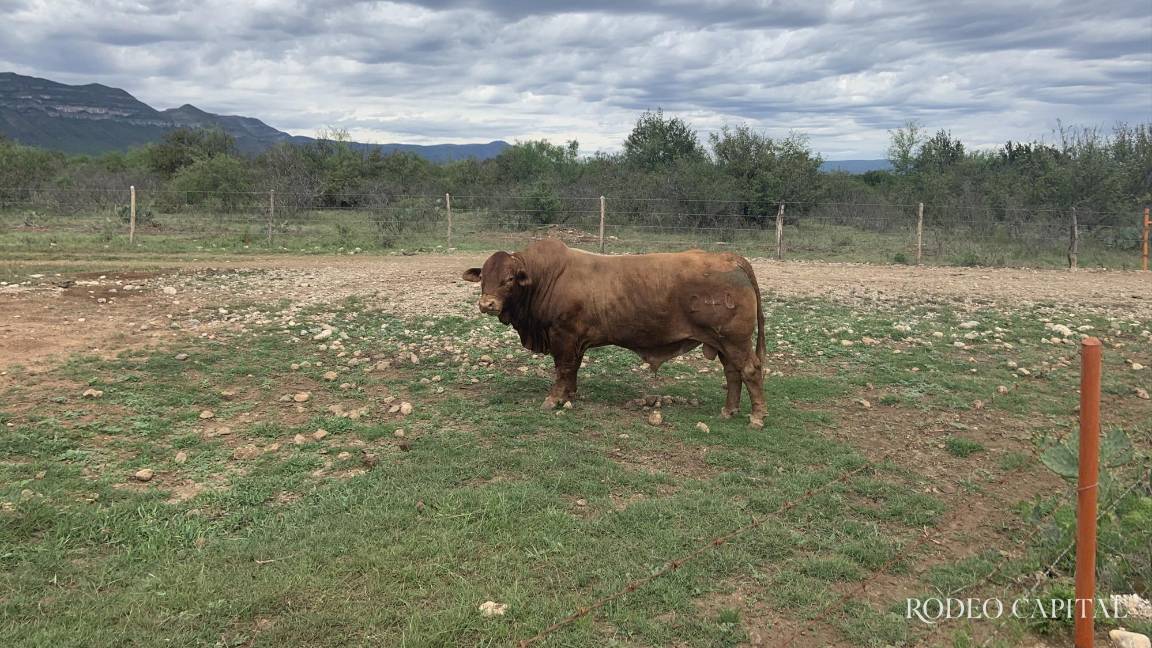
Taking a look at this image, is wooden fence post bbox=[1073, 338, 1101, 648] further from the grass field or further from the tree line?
the tree line

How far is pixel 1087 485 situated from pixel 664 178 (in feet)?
89.6

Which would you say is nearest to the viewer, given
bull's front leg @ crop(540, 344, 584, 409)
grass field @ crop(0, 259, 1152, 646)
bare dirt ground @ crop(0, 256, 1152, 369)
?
grass field @ crop(0, 259, 1152, 646)

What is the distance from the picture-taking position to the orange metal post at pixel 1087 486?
2990mm

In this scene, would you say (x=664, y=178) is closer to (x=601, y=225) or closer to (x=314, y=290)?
(x=601, y=225)

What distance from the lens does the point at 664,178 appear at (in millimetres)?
29609

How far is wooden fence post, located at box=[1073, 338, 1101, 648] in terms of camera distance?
299cm

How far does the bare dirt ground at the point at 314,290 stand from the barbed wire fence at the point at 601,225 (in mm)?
3329

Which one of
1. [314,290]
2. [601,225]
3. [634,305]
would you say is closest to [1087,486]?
[634,305]

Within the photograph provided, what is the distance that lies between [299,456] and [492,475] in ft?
5.10

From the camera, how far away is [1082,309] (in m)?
12.1

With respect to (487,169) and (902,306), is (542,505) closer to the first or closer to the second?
(902,306)

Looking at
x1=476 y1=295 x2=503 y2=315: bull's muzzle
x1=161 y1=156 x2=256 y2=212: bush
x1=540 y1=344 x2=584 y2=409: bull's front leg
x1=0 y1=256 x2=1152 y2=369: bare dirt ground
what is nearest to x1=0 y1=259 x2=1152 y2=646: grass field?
x1=540 y1=344 x2=584 y2=409: bull's front leg

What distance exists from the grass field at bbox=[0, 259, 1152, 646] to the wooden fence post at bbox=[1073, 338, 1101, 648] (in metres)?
0.49

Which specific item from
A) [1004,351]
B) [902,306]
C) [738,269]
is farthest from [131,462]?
[902,306]
